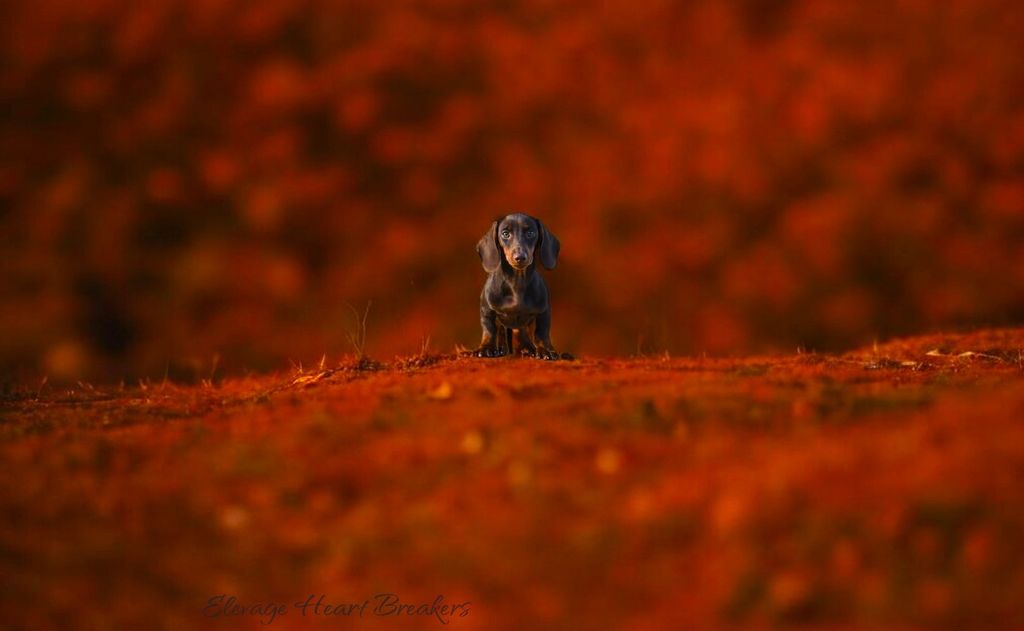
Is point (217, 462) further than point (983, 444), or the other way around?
point (217, 462)

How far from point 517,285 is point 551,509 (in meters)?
4.46

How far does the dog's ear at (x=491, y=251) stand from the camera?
9406mm

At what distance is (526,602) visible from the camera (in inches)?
175

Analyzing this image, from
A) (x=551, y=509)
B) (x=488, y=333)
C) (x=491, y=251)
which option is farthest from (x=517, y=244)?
(x=551, y=509)

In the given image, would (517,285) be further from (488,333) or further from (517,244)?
(488,333)

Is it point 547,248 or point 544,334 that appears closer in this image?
point 547,248

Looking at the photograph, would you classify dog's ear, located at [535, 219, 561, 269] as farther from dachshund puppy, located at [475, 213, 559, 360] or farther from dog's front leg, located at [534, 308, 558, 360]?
dog's front leg, located at [534, 308, 558, 360]

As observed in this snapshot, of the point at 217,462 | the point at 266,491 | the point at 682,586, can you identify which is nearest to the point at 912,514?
the point at 682,586

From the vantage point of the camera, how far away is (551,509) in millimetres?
5137

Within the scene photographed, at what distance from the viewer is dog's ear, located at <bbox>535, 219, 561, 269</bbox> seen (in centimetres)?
943

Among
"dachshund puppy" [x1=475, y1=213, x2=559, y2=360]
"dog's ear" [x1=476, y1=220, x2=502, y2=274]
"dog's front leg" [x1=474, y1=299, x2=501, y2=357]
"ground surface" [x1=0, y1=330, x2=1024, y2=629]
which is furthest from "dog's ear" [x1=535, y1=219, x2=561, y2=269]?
"ground surface" [x1=0, y1=330, x2=1024, y2=629]

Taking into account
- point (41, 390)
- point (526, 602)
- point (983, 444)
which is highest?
point (41, 390)

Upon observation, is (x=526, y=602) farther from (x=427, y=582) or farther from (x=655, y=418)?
(x=655, y=418)

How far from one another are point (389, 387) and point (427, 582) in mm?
3477
